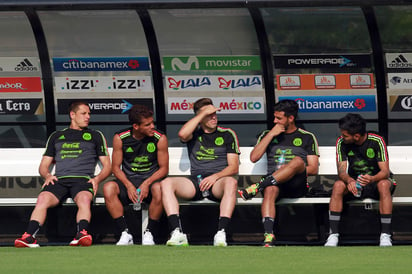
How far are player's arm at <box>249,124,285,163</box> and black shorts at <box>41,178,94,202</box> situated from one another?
132 centimetres

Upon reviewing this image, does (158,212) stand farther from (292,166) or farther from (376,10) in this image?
(376,10)

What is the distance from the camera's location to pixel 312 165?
8242mm

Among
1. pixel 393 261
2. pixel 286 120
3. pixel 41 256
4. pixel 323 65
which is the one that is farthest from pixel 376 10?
pixel 41 256

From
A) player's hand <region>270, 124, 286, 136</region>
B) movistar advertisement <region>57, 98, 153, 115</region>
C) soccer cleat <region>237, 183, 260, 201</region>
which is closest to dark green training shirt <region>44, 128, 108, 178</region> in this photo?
movistar advertisement <region>57, 98, 153, 115</region>

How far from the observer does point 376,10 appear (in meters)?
8.91

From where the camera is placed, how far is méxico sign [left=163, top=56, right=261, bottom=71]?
9156 millimetres

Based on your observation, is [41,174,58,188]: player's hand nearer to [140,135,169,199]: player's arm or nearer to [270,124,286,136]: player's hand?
[140,135,169,199]: player's arm

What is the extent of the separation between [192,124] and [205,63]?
3.59 ft

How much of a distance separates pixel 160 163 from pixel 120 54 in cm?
146

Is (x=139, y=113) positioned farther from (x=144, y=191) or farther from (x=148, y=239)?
(x=148, y=239)

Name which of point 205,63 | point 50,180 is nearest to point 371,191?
point 205,63

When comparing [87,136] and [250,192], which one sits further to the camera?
[87,136]

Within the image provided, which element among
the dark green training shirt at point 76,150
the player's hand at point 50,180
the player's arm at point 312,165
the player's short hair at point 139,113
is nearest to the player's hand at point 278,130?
the player's arm at point 312,165

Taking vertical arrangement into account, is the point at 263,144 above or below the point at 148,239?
above
